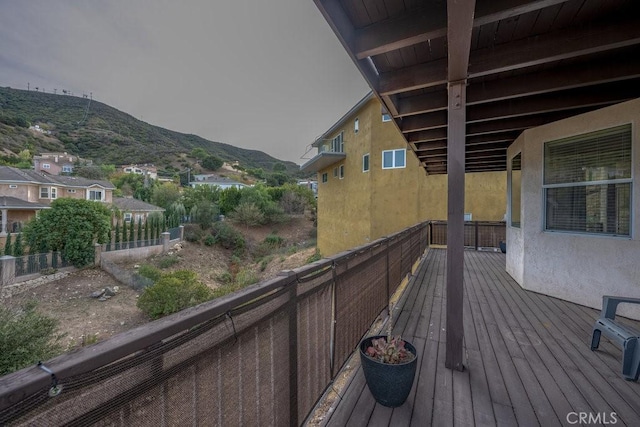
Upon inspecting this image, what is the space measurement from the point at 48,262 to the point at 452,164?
1972 cm

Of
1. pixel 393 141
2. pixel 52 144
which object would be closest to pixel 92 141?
pixel 52 144

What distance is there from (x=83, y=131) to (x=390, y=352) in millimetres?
71886

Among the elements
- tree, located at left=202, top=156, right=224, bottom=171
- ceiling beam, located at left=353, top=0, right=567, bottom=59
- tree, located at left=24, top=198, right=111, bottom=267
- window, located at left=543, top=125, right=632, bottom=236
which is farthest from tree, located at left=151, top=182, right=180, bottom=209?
window, located at left=543, top=125, right=632, bottom=236

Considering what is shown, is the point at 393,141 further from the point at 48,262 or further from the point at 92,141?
the point at 92,141

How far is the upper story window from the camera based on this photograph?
87.2 ft

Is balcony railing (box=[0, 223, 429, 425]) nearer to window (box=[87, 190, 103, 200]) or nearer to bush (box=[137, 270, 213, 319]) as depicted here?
bush (box=[137, 270, 213, 319])

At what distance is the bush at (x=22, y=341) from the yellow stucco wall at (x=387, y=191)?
36.9 ft

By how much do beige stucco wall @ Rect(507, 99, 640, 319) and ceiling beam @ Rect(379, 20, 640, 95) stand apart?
178cm

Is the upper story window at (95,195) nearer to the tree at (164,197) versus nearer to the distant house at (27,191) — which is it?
the distant house at (27,191)

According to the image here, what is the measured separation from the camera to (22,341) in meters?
6.25

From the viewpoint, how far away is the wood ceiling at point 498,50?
2.14 m

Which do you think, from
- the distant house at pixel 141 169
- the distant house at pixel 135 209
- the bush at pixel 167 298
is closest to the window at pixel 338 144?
the bush at pixel 167 298

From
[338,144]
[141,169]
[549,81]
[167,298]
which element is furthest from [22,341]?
[141,169]

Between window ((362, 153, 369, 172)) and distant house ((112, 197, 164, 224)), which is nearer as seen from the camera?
window ((362, 153, 369, 172))
